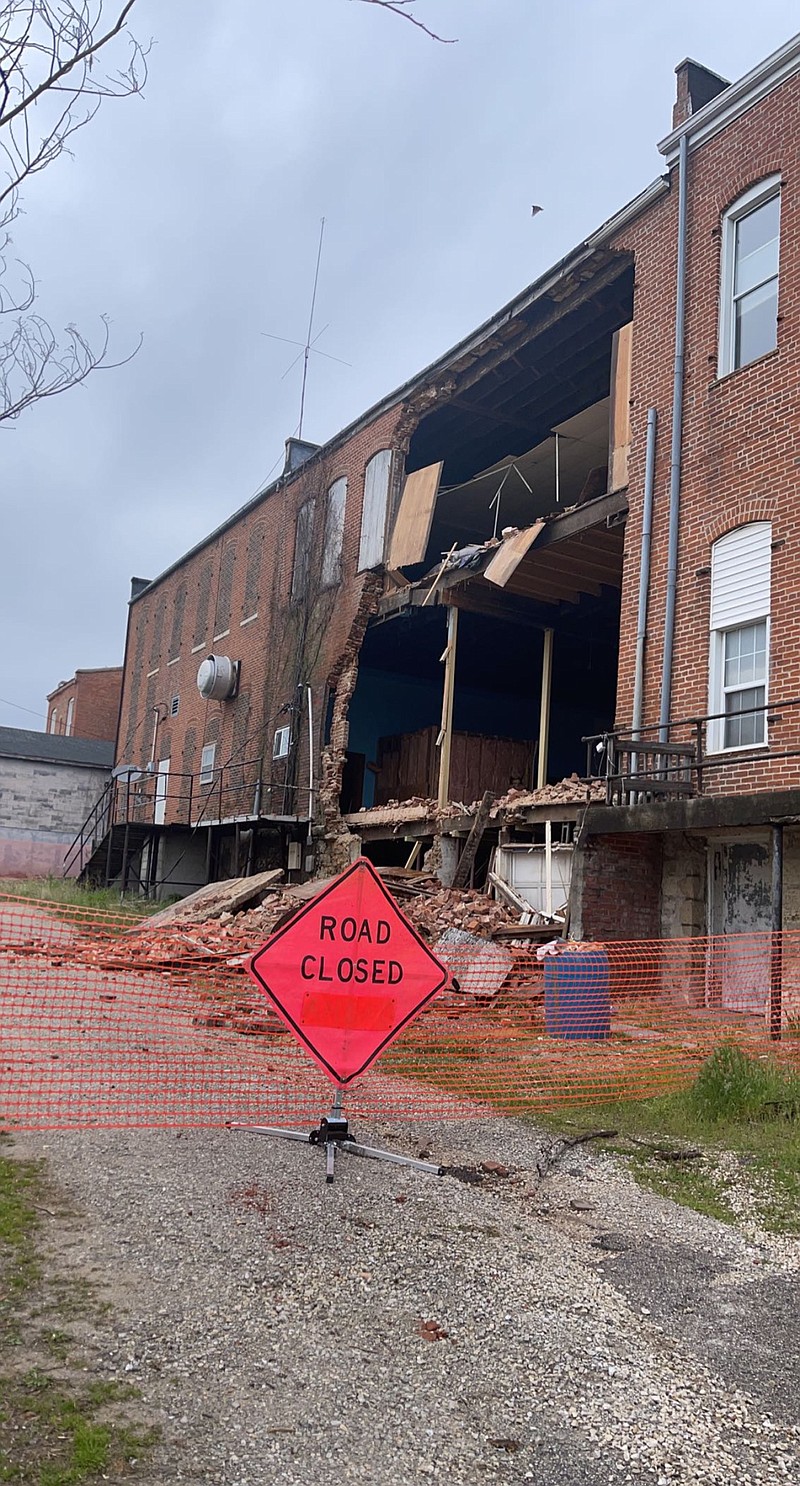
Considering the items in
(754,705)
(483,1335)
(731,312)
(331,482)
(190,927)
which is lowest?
(483,1335)

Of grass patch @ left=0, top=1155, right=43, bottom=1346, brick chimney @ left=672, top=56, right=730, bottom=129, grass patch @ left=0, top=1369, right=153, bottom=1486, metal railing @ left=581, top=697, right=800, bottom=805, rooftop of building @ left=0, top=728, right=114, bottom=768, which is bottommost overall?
grass patch @ left=0, top=1369, right=153, bottom=1486

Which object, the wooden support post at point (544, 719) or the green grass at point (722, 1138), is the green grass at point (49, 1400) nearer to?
the green grass at point (722, 1138)

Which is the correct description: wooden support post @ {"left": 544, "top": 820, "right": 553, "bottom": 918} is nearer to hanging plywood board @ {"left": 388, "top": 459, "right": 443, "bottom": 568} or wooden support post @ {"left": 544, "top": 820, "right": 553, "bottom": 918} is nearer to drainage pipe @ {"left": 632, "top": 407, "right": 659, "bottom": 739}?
drainage pipe @ {"left": 632, "top": 407, "right": 659, "bottom": 739}

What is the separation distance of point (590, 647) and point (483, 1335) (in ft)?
65.4

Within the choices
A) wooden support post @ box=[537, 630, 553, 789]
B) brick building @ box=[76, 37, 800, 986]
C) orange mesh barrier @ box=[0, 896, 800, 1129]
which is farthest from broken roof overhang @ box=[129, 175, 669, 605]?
orange mesh barrier @ box=[0, 896, 800, 1129]

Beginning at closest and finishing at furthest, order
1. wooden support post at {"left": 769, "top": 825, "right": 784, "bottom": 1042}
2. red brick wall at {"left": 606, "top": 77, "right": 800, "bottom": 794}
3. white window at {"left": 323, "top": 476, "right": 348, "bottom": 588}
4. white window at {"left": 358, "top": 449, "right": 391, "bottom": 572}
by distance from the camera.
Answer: wooden support post at {"left": 769, "top": 825, "right": 784, "bottom": 1042} → red brick wall at {"left": 606, "top": 77, "right": 800, "bottom": 794} → white window at {"left": 358, "top": 449, "right": 391, "bottom": 572} → white window at {"left": 323, "top": 476, "right": 348, "bottom": 588}

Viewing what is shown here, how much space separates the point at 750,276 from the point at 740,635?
4344 mm

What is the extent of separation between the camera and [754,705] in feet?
37.9

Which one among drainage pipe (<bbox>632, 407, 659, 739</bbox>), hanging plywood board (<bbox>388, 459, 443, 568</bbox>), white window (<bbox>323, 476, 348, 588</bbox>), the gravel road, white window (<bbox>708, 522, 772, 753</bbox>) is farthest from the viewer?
white window (<bbox>323, 476, 348, 588</bbox>)

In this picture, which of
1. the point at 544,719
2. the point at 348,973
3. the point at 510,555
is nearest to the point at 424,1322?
the point at 348,973

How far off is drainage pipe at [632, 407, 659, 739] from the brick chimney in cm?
396

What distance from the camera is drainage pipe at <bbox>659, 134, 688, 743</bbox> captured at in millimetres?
12445

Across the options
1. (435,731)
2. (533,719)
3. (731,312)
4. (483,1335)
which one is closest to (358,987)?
(483,1335)

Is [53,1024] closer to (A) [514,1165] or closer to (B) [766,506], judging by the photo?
(A) [514,1165]
